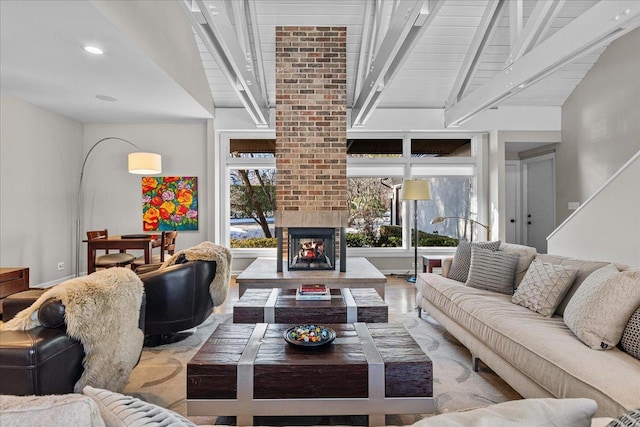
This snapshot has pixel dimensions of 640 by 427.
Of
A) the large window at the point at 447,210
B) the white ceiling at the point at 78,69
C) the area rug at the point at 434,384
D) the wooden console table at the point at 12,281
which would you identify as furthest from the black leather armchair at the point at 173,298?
the large window at the point at 447,210

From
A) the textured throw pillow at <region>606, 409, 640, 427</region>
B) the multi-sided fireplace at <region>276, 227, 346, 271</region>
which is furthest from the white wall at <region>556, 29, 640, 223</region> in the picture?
the textured throw pillow at <region>606, 409, 640, 427</region>

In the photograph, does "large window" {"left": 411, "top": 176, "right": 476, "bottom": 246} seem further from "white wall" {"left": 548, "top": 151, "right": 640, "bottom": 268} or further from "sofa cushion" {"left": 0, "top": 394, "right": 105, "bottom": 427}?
"sofa cushion" {"left": 0, "top": 394, "right": 105, "bottom": 427}

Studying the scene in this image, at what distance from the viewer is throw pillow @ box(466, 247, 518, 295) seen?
10.1ft

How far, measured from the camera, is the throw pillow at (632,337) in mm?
1742

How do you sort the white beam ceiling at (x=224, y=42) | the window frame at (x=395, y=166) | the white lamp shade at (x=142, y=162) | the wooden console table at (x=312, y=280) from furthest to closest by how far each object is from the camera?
the window frame at (x=395, y=166), the white lamp shade at (x=142, y=162), the wooden console table at (x=312, y=280), the white beam ceiling at (x=224, y=42)

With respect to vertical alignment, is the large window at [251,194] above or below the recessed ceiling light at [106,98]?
below

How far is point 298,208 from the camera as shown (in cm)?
468

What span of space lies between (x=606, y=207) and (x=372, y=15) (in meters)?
3.36

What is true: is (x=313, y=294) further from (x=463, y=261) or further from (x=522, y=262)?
(x=522, y=262)

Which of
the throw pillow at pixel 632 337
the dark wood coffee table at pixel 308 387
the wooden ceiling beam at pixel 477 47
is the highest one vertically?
the wooden ceiling beam at pixel 477 47

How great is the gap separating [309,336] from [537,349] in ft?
3.98

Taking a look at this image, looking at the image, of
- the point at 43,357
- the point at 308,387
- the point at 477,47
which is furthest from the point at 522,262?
the point at 43,357

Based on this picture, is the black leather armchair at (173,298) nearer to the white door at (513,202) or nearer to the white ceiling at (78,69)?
the white ceiling at (78,69)

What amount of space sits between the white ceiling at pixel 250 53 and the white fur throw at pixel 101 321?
6.12ft
